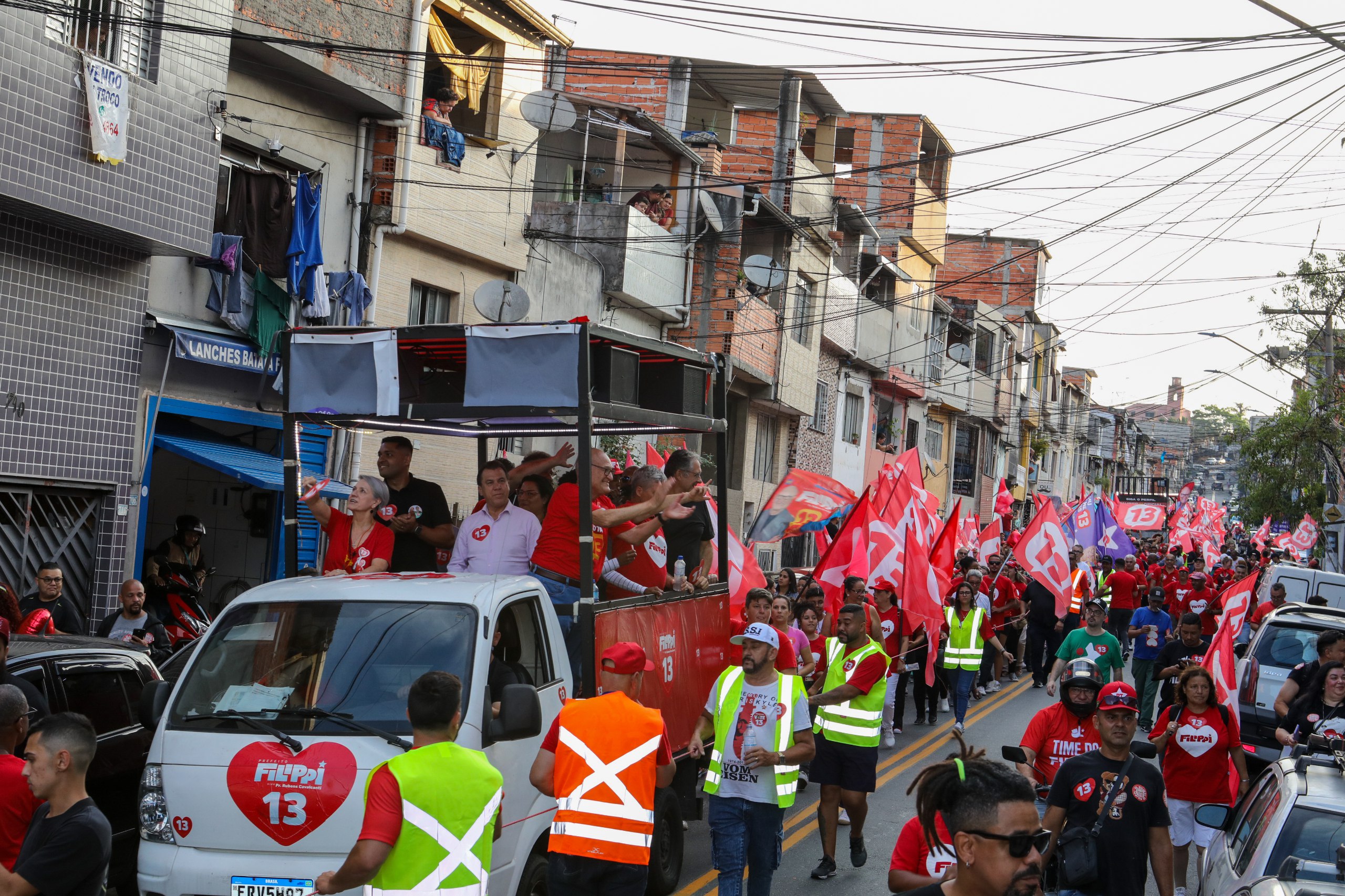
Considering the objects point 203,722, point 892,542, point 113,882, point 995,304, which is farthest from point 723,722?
point 995,304

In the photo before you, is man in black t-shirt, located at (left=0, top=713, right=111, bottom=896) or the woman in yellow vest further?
the woman in yellow vest

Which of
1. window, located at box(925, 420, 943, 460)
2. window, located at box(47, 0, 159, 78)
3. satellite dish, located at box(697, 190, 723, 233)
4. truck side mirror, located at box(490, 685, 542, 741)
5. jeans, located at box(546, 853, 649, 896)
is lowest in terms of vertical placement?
jeans, located at box(546, 853, 649, 896)

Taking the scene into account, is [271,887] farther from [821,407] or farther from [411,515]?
[821,407]

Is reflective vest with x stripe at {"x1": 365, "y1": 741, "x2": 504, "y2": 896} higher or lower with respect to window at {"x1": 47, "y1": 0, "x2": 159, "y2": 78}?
lower

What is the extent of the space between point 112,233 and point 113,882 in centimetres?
745

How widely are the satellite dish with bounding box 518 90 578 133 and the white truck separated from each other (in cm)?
1390

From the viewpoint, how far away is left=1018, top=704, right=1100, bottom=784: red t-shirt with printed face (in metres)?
7.76

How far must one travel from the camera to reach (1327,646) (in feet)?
34.2

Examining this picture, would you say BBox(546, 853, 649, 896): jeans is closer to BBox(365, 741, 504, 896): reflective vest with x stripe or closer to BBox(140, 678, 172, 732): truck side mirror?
BBox(365, 741, 504, 896): reflective vest with x stripe

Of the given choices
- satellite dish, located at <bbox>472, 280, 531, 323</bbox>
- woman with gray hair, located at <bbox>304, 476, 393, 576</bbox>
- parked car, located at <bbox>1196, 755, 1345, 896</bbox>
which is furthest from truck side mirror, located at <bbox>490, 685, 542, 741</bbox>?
satellite dish, located at <bbox>472, 280, 531, 323</bbox>

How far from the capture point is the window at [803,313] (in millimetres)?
32344

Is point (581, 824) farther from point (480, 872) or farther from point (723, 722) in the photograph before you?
point (723, 722)

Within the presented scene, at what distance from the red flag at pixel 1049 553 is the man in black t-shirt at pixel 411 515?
10.9 m

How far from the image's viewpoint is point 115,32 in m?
13.1
